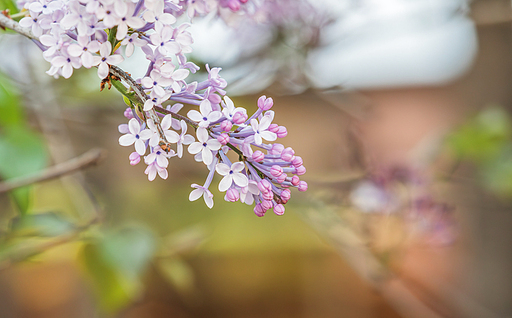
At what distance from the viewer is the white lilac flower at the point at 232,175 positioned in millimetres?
169

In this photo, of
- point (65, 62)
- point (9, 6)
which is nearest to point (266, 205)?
point (65, 62)

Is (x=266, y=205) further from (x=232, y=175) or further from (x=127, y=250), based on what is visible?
(x=127, y=250)

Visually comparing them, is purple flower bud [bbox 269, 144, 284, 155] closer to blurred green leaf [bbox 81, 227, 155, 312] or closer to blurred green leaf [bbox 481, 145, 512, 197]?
blurred green leaf [bbox 81, 227, 155, 312]

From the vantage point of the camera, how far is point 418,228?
0.70 metres

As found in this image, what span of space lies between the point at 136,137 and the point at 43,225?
0.26 metres

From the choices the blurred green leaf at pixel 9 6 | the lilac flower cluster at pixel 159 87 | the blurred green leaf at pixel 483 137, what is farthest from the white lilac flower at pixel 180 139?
the blurred green leaf at pixel 483 137

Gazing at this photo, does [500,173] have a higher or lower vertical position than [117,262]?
higher

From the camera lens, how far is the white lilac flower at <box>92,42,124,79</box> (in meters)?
0.15

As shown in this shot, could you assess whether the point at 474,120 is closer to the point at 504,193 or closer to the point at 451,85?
the point at 504,193

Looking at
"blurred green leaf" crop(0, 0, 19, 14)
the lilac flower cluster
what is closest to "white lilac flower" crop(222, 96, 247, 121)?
the lilac flower cluster

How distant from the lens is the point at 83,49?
0.15 meters

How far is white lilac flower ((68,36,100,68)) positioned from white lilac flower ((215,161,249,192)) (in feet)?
0.23

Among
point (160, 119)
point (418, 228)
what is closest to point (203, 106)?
point (160, 119)

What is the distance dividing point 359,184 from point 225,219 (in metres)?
0.72
